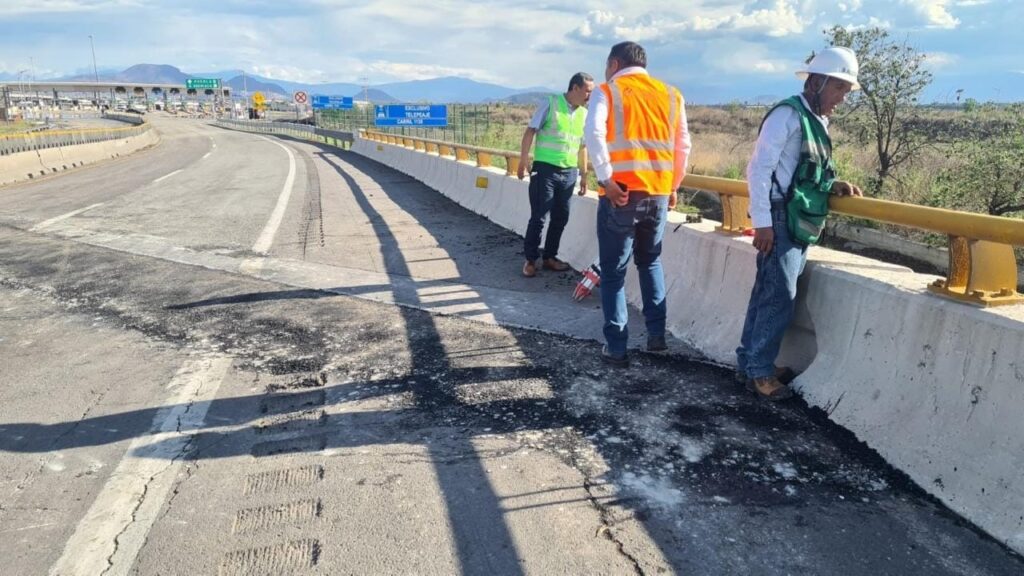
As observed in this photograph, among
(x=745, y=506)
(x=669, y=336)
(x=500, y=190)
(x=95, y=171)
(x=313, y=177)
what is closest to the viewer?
(x=745, y=506)

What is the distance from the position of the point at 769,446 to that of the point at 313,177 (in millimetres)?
18356

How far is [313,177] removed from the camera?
20.1 meters

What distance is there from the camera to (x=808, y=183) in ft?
13.3

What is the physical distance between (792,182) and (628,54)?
4.78ft

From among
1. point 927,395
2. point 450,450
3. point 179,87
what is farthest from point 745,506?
point 179,87

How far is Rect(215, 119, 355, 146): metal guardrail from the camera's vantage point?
141ft

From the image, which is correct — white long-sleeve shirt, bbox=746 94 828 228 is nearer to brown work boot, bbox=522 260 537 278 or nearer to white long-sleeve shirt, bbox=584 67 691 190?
white long-sleeve shirt, bbox=584 67 691 190

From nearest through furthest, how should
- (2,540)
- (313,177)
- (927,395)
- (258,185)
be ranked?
(2,540)
(927,395)
(258,185)
(313,177)

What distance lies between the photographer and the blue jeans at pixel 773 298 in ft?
13.5

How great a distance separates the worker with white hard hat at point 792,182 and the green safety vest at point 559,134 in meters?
3.28

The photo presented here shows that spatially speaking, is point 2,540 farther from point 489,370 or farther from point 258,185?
point 258,185

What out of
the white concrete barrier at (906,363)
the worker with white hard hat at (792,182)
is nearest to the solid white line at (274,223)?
the white concrete barrier at (906,363)

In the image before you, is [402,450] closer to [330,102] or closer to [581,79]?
[581,79]

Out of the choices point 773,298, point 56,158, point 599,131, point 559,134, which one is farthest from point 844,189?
point 56,158
